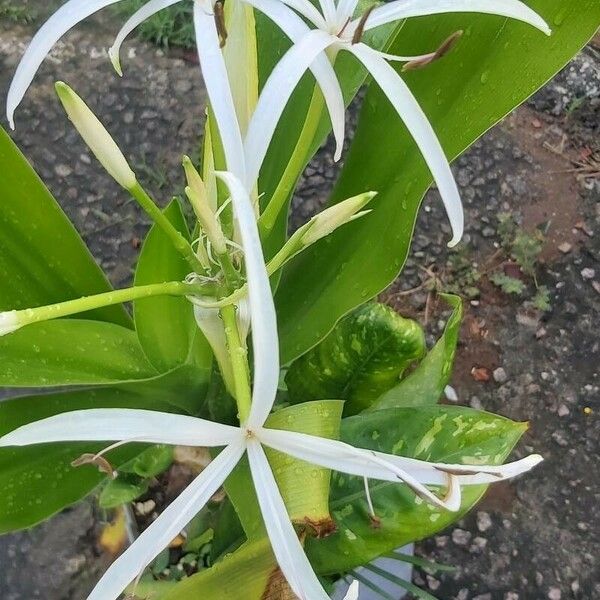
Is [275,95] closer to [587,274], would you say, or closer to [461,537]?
[461,537]

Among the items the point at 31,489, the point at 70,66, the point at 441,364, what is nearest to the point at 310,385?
the point at 441,364

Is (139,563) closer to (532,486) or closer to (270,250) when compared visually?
(270,250)

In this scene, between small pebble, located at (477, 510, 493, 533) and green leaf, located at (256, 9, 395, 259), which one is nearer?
green leaf, located at (256, 9, 395, 259)

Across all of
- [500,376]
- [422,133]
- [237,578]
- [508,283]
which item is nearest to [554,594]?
[500,376]

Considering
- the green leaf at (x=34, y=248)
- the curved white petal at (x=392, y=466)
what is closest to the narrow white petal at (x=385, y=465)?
the curved white petal at (x=392, y=466)

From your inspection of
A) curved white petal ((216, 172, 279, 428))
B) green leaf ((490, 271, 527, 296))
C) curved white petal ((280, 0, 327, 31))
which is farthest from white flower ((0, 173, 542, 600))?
green leaf ((490, 271, 527, 296))

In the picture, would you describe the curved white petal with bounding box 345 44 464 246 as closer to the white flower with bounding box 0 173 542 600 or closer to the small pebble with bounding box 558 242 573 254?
the white flower with bounding box 0 173 542 600
